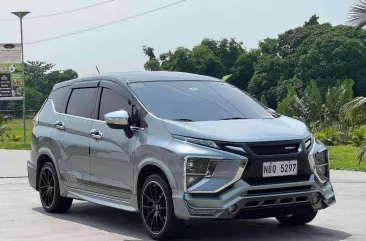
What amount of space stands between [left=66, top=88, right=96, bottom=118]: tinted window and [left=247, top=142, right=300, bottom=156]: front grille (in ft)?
8.73

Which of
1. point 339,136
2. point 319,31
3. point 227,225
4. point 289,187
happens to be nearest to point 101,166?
point 227,225

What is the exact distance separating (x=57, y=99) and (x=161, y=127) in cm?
291

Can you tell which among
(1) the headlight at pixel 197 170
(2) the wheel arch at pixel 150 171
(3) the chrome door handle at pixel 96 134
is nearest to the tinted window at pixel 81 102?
(3) the chrome door handle at pixel 96 134

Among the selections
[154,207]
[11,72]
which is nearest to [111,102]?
[154,207]

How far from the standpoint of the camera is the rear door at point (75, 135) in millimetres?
9016

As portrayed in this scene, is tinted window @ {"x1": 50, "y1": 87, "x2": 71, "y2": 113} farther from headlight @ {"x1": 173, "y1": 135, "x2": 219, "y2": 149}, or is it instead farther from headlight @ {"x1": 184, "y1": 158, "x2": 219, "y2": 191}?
headlight @ {"x1": 184, "y1": 158, "x2": 219, "y2": 191}

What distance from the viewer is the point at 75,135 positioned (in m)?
9.24

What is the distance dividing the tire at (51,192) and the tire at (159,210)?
2.22m

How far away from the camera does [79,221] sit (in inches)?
369

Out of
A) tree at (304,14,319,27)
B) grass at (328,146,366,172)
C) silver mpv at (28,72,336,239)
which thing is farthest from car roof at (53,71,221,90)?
tree at (304,14,319,27)

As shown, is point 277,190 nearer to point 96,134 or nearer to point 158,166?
point 158,166

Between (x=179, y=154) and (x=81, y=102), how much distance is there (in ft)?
8.46

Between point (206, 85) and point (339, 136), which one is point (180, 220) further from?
point (339, 136)

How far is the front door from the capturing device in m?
8.18
